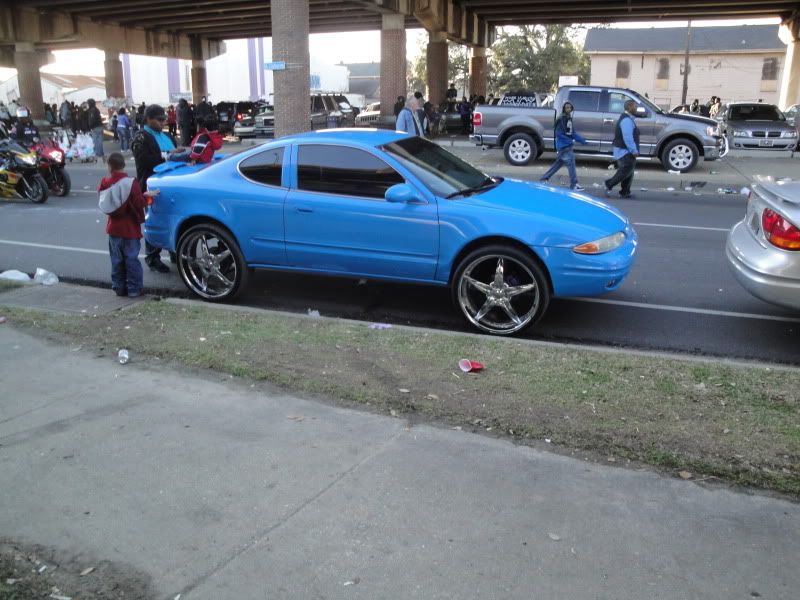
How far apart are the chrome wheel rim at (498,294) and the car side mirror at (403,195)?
28.5 inches

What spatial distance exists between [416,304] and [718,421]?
3.58 metres

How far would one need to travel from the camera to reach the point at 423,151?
7.27 m

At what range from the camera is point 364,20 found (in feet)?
140

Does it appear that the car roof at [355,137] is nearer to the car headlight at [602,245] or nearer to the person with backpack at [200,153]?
the person with backpack at [200,153]

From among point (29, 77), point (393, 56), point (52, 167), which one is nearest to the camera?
point (52, 167)

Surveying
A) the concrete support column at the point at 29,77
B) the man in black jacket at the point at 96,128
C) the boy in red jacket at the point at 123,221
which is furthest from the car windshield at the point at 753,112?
the concrete support column at the point at 29,77

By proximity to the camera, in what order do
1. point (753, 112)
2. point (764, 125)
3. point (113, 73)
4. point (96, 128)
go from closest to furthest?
point (764, 125) → point (753, 112) → point (96, 128) → point (113, 73)

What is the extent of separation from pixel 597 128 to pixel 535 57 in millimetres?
Answer: 50323

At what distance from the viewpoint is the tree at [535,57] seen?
2566 inches

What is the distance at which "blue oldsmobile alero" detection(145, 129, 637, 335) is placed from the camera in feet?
20.6

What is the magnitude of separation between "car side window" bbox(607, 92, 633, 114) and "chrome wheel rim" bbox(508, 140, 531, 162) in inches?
85.7

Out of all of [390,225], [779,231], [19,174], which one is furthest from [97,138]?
[779,231]

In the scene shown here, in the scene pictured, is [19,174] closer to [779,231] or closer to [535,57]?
[779,231]

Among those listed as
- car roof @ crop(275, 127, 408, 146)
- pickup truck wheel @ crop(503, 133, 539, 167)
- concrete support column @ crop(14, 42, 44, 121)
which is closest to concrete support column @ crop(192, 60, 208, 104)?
concrete support column @ crop(14, 42, 44, 121)
